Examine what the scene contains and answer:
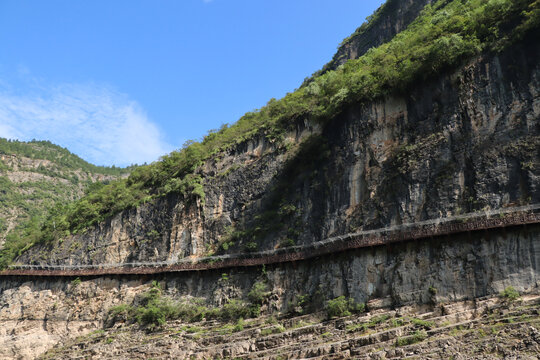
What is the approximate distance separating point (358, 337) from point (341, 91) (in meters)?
18.9

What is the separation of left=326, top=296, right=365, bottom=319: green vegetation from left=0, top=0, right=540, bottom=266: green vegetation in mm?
9908

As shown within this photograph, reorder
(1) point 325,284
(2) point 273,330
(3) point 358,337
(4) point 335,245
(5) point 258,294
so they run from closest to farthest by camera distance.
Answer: (3) point 358,337 < (2) point 273,330 < (1) point 325,284 < (4) point 335,245 < (5) point 258,294

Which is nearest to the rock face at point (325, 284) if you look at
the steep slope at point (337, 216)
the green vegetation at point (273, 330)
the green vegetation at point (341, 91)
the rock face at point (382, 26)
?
the steep slope at point (337, 216)

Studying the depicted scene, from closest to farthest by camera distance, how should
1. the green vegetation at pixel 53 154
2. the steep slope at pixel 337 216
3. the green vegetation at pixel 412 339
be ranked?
1. the green vegetation at pixel 412 339
2. the steep slope at pixel 337 216
3. the green vegetation at pixel 53 154

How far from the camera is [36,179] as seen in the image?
11850cm

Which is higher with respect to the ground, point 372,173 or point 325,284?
point 372,173

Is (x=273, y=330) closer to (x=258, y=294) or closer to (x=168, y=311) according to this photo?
(x=258, y=294)

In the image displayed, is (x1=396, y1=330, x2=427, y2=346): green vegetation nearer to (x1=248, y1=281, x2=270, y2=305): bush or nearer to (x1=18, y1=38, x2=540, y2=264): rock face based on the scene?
(x1=18, y1=38, x2=540, y2=264): rock face

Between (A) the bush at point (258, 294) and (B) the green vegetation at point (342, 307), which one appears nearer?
(B) the green vegetation at point (342, 307)

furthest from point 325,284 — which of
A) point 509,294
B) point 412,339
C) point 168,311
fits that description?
point 168,311

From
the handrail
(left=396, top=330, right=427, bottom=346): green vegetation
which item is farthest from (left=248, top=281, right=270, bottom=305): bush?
(left=396, top=330, right=427, bottom=346): green vegetation

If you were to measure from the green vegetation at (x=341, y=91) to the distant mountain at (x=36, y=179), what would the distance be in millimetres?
42169

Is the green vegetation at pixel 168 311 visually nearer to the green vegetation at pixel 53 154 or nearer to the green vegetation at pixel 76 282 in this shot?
the green vegetation at pixel 76 282

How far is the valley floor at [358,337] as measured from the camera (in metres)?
19.3
